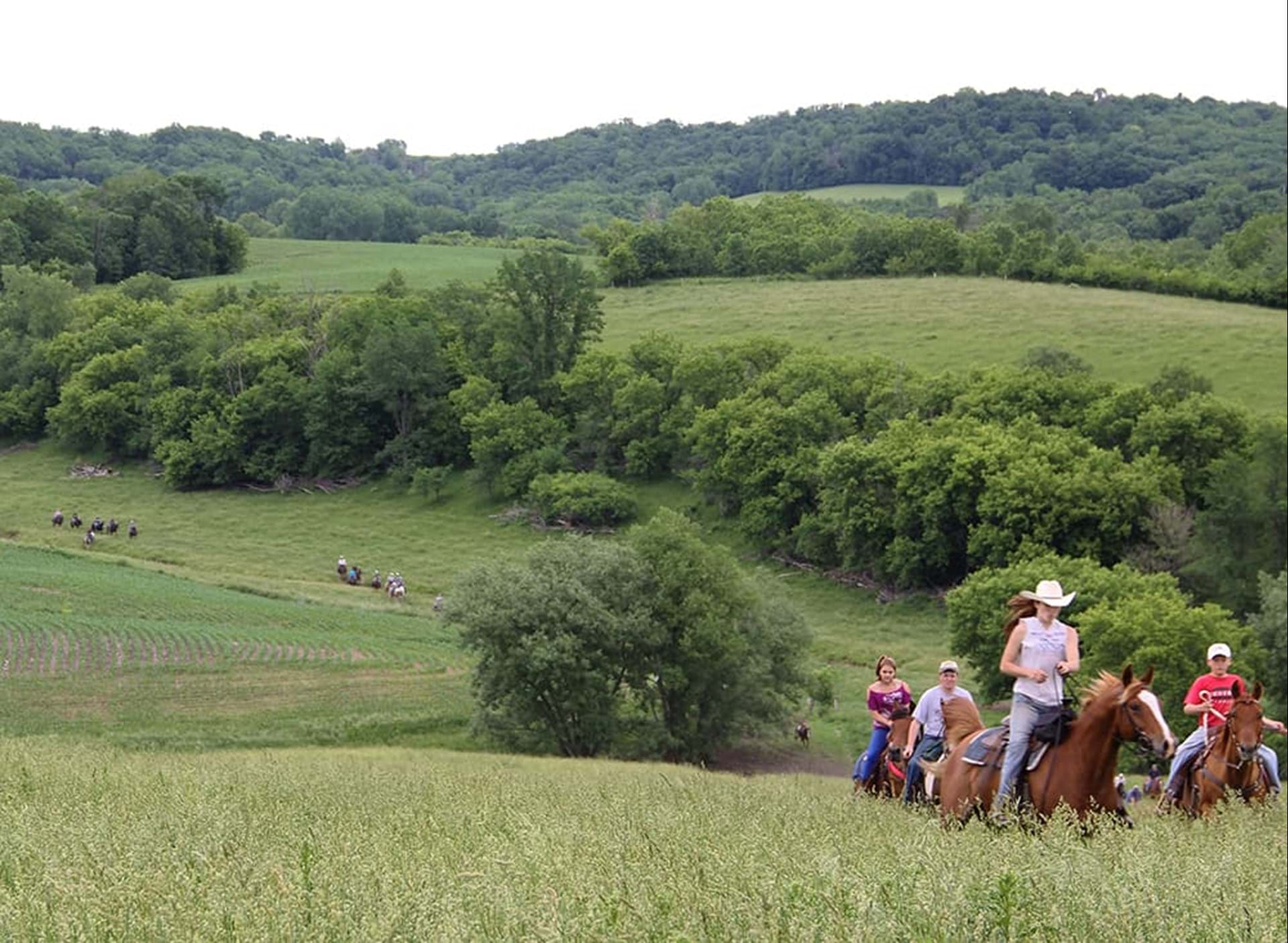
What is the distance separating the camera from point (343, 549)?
73000mm

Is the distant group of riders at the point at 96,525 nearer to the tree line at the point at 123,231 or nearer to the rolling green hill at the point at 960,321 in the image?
the rolling green hill at the point at 960,321

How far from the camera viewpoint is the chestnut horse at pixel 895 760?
1527 cm

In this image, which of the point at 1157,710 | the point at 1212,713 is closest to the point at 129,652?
the point at 1212,713

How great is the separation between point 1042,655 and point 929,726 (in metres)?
2.23

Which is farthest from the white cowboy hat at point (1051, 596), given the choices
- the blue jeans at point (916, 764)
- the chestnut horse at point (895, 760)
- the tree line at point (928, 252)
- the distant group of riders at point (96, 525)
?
the tree line at point (928, 252)

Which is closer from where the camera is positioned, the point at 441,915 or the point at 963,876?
the point at 441,915

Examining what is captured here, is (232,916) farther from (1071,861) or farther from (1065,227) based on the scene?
(1065,227)

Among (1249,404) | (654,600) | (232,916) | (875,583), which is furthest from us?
(1249,404)

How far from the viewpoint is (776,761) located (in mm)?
42875

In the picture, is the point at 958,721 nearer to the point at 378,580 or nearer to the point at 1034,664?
the point at 1034,664

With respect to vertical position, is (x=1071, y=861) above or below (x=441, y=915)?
below

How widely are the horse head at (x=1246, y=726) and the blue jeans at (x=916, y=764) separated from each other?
345 centimetres

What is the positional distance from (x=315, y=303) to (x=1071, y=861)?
360 feet

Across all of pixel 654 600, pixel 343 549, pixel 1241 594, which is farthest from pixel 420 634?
pixel 1241 594
